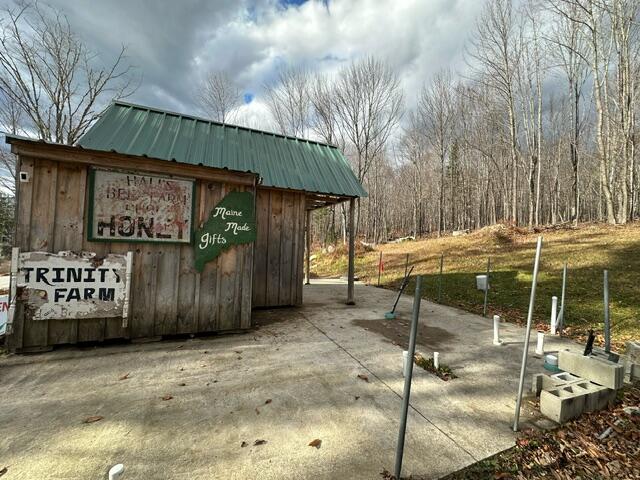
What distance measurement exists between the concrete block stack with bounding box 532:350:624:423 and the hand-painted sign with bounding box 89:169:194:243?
489 centimetres

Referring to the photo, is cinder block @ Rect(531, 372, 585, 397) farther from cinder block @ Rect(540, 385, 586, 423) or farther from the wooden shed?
the wooden shed

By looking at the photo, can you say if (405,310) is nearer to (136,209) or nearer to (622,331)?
(622,331)

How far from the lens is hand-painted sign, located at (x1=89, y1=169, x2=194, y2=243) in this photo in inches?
152

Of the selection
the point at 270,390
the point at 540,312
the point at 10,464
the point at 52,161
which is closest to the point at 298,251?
the point at 270,390

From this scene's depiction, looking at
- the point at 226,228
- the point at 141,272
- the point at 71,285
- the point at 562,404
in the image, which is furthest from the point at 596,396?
the point at 71,285

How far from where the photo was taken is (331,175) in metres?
6.99

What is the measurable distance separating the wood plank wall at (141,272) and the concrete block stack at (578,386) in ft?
13.3

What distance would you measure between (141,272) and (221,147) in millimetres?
3435

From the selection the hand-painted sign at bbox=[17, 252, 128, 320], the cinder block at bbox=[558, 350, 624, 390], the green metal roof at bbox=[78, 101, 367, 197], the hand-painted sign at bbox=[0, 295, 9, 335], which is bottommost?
the cinder block at bbox=[558, 350, 624, 390]

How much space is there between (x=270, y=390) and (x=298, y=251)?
13.3 feet

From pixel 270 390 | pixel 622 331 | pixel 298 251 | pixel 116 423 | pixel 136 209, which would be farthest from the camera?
pixel 298 251

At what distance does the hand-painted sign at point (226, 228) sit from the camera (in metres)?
4.40

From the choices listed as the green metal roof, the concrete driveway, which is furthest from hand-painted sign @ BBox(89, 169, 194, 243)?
the concrete driveway

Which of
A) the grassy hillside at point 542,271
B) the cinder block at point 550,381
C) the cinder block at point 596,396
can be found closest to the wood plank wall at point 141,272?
the cinder block at point 550,381
